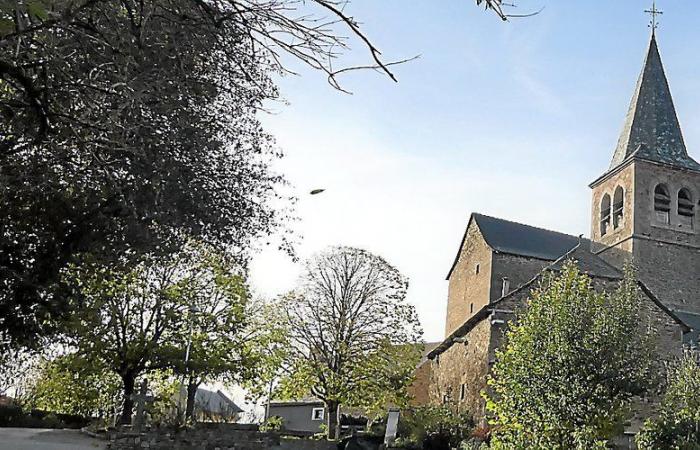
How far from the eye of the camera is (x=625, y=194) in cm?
3656

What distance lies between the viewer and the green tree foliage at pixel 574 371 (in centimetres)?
1532

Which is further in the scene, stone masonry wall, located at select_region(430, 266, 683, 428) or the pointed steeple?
the pointed steeple

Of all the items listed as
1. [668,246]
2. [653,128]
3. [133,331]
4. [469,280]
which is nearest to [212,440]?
[133,331]

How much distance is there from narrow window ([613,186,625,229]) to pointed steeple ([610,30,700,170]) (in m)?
1.49

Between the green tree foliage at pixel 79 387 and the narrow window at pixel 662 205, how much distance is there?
2569cm

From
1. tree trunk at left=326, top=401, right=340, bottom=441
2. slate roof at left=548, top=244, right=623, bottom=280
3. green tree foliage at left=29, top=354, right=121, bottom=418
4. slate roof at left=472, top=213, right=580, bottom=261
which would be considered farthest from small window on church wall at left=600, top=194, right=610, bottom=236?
green tree foliage at left=29, top=354, right=121, bottom=418

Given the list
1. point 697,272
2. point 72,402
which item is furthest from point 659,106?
point 72,402

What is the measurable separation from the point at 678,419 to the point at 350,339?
490 inches

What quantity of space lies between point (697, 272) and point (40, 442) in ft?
98.1

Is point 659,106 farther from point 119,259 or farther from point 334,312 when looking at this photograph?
point 119,259

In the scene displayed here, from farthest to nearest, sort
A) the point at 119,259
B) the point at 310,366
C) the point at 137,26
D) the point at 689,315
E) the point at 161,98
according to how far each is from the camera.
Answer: the point at 689,315
the point at 310,366
the point at 119,259
the point at 161,98
the point at 137,26

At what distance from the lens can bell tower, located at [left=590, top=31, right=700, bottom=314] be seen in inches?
1378

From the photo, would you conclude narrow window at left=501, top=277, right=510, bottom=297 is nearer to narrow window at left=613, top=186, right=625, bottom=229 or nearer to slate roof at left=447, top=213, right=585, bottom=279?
slate roof at left=447, top=213, right=585, bottom=279

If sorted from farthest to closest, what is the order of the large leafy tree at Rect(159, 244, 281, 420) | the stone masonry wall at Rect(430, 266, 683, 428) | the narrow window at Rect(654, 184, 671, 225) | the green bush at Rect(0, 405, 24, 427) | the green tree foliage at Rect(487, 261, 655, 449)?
the narrow window at Rect(654, 184, 671, 225) < the green bush at Rect(0, 405, 24, 427) < the stone masonry wall at Rect(430, 266, 683, 428) < the large leafy tree at Rect(159, 244, 281, 420) < the green tree foliage at Rect(487, 261, 655, 449)
